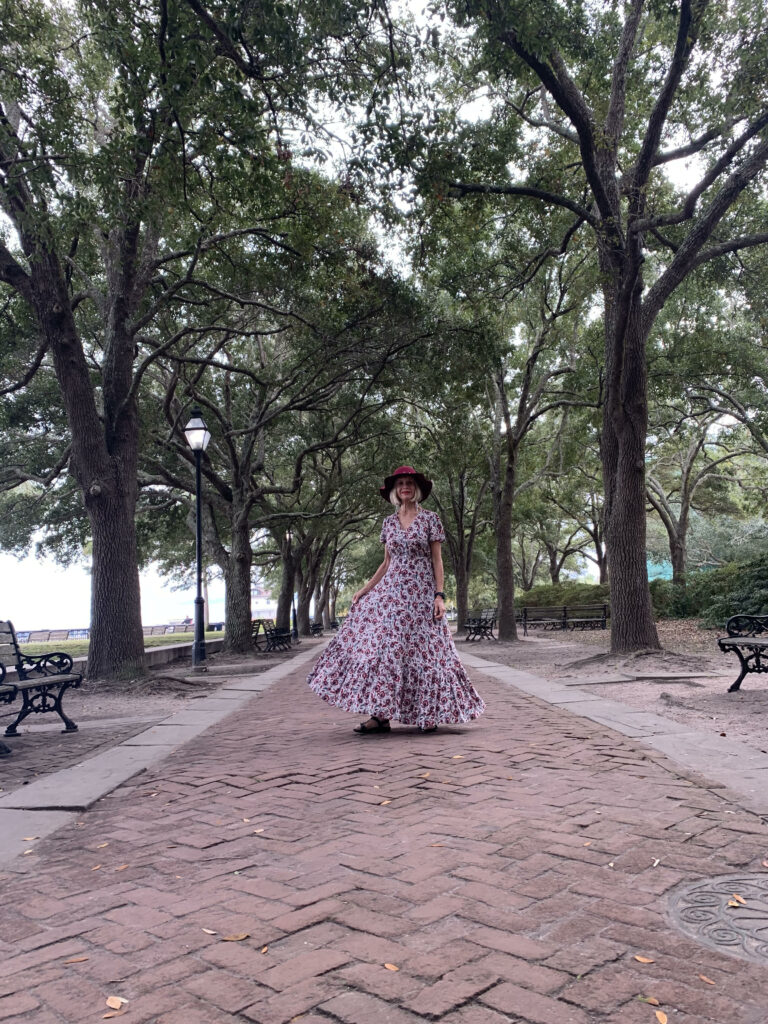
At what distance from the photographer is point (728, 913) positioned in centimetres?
251

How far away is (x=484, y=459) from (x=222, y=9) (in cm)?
1738

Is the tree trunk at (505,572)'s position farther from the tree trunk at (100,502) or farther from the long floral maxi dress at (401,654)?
the long floral maxi dress at (401,654)

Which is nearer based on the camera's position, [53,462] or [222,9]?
[222,9]

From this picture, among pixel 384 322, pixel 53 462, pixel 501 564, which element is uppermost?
pixel 384 322

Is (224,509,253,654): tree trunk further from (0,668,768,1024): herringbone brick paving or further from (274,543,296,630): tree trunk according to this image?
(0,668,768,1024): herringbone brick paving

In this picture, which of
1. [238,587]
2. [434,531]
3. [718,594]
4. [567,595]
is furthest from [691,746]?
[567,595]

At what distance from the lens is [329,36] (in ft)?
27.0

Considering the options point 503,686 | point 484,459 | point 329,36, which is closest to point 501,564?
point 484,459

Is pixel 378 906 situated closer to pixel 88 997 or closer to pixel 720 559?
pixel 88 997

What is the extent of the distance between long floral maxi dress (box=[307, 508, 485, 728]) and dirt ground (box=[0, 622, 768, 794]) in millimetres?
1944

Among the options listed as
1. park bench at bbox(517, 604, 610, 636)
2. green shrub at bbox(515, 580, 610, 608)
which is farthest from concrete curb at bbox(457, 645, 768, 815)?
green shrub at bbox(515, 580, 610, 608)

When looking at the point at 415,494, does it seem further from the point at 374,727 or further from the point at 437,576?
the point at 374,727

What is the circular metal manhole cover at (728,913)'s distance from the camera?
2311 mm

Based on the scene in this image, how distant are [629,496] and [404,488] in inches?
248
